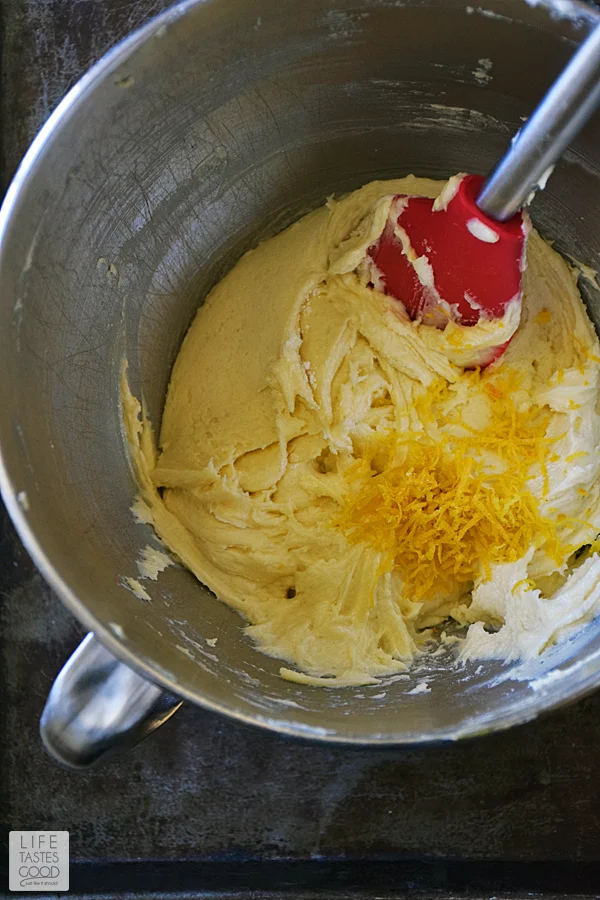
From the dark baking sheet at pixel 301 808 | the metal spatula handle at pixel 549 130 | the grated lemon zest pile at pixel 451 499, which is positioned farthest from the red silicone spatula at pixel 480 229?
the dark baking sheet at pixel 301 808

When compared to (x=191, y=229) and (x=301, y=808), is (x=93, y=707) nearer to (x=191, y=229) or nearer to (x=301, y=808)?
(x=301, y=808)

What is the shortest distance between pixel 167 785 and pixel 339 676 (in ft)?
1.54

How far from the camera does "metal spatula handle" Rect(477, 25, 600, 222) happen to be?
2.76 feet

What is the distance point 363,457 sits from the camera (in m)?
1.24

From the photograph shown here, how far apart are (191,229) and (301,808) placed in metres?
1.06

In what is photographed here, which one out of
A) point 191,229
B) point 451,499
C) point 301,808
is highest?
point 191,229

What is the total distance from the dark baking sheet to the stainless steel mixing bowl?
0.33 meters

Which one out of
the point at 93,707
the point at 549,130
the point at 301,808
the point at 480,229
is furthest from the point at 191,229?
the point at 301,808

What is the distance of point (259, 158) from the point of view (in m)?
1.21

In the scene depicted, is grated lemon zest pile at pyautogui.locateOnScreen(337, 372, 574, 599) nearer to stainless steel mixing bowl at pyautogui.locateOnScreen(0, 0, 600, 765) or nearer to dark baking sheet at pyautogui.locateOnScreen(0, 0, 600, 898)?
stainless steel mixing bowl at pyautogui.locateOnScreen(0, 0, 600, 765)

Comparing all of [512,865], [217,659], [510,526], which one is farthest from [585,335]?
[512,865]

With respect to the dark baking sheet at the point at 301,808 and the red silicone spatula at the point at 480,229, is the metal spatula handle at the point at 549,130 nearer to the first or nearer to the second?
the red silicone spatula at the point at 480,229

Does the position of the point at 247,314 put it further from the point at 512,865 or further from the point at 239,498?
the point at 512,865

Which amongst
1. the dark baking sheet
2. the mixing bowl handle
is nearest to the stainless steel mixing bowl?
the mixing bowl handle
